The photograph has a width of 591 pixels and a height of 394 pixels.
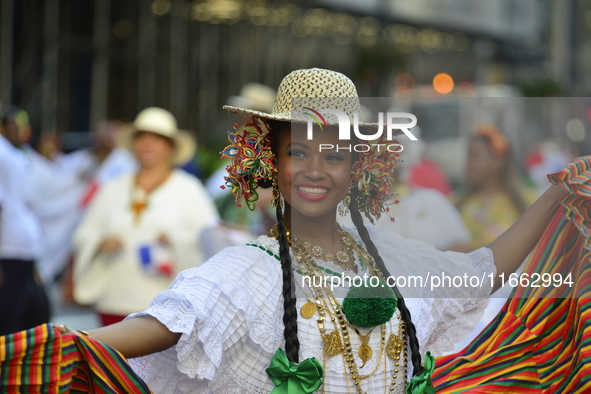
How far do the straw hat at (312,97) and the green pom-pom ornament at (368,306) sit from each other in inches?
19.8

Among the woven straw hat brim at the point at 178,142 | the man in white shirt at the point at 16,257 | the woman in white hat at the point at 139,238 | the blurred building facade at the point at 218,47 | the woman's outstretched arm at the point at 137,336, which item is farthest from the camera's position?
the blurred building facade at the point at 218,47

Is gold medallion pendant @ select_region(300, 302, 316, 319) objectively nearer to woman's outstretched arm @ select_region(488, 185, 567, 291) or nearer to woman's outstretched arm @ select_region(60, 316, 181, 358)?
woman's outstretched arm @ select_region(60, 316, 181, 358)

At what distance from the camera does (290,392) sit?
2.22m

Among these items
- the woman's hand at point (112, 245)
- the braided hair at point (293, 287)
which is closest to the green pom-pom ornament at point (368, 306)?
the braided hair at point (293, 287)

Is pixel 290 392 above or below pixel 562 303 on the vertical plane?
below

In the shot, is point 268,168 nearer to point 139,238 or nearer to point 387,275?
point 387,275

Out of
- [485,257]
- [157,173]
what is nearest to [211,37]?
[157,173]

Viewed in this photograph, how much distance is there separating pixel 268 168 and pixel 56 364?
847 millimetres

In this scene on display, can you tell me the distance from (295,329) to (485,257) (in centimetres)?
70

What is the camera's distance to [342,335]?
2.37 metres

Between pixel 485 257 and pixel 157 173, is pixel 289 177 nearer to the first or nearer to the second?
pixel 485 257

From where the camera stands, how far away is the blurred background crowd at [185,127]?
576cm

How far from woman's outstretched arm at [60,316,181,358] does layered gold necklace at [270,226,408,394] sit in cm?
A: 47

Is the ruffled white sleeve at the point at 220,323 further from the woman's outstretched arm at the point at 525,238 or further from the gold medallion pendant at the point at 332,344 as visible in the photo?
the woman's outstretched arm at the point at 525,238
